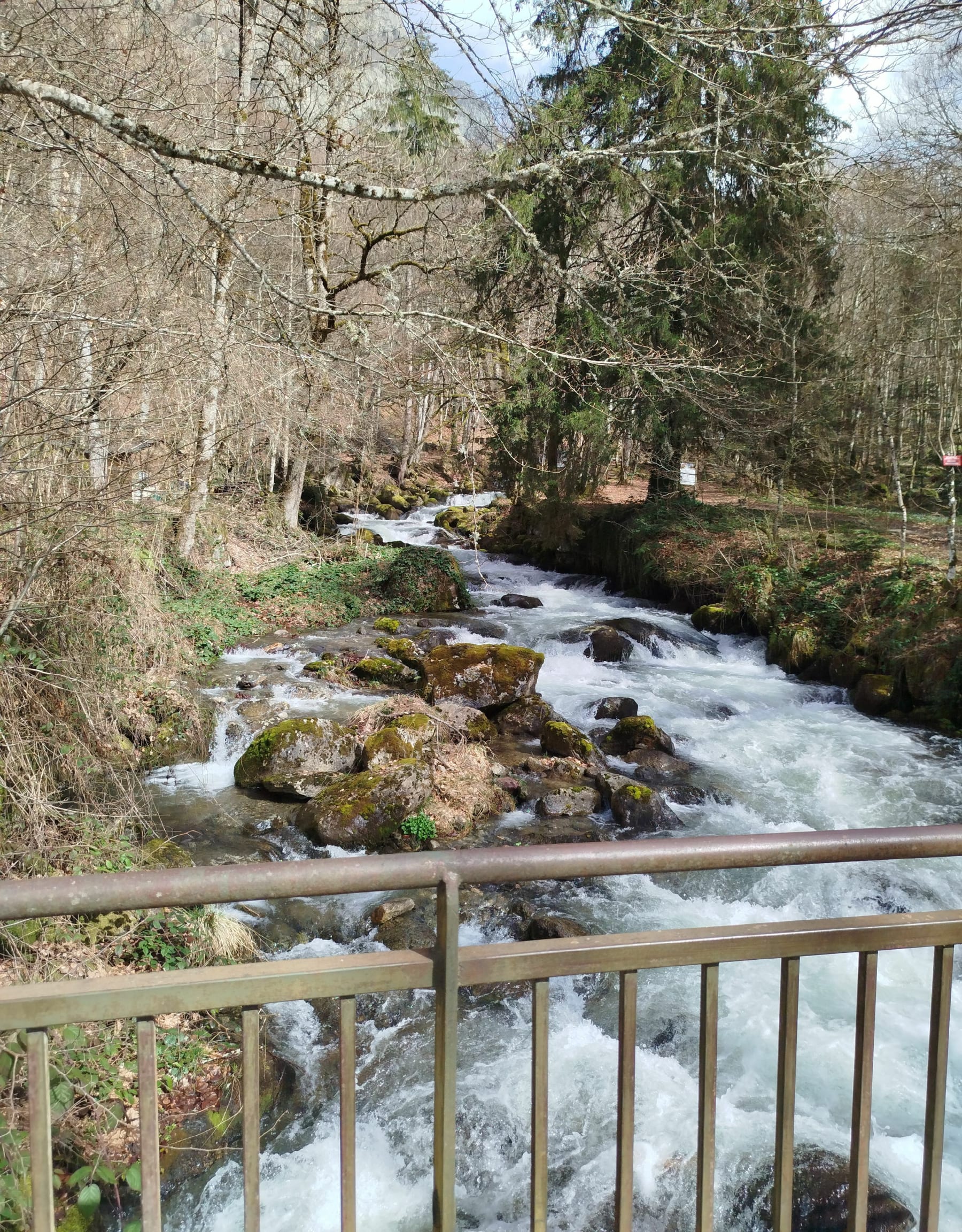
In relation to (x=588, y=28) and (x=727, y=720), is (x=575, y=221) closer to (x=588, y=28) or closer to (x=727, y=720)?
(x=588, y=28)

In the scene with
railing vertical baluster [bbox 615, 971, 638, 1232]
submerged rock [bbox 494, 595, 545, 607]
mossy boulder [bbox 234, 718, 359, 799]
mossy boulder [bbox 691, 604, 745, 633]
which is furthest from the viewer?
submerged rock [bbox 494, 595, 545, 607]

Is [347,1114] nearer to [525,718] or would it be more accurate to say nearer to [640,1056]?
[640,1056]

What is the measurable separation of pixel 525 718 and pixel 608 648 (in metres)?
3.42

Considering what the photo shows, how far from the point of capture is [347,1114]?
165cm

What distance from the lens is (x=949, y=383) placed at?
21.6 meters

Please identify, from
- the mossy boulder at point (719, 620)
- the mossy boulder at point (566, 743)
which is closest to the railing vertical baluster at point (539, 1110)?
the mossy boulder at point (566, 743)

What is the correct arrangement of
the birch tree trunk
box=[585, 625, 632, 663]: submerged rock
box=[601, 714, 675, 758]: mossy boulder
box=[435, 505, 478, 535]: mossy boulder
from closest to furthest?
the birch tree trunk
box=[601, 714, 675, 758]: mossy boulder
box=[585, 625, 632, 663]: submerged rock
box=[435, 505, 478, 535]: mossy boulder

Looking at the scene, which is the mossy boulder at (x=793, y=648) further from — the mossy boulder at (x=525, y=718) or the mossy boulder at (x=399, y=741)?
the mossy boulder at (x=399, y=741)

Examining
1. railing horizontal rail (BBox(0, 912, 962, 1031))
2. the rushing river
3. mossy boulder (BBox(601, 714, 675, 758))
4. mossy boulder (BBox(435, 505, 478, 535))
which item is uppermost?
mossy boulder (BBox(435, 505, 478, 535))

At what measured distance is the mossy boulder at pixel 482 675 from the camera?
35.9 feet

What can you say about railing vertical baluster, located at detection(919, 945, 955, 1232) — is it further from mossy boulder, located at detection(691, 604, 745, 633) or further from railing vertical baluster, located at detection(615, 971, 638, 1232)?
mossy boulder, located at detection(691, 604, 745, 633)

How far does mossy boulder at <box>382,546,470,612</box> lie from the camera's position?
1608 cm

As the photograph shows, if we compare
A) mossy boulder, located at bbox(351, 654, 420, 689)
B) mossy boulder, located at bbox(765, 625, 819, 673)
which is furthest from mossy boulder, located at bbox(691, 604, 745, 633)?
mossy boulder, located at bbox(351, 654, 420, 689)

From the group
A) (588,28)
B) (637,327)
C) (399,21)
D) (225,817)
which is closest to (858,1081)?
(399,21)
